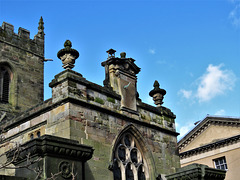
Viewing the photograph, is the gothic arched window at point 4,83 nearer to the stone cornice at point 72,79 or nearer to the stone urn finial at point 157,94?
the stone urn finial at point 157,94

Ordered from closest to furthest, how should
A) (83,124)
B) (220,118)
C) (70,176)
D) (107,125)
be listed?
(70,176) → (83,124) → (107,125) → (220,118)

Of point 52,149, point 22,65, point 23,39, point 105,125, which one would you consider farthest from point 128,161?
point 23,39

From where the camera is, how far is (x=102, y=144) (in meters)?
11.6

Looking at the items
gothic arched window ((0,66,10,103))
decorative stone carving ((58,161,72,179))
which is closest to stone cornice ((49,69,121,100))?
decorative stone carving ((58,161,72,179))

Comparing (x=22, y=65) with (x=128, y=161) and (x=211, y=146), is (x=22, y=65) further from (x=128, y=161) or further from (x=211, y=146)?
(x=211, y=146)

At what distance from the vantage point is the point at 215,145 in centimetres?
2680

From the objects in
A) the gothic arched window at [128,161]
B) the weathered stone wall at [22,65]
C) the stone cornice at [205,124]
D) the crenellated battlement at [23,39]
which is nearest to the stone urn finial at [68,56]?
the gothic arched window at [128,161]

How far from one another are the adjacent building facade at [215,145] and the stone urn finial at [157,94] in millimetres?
12276

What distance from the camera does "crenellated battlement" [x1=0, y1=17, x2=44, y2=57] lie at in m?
22.8

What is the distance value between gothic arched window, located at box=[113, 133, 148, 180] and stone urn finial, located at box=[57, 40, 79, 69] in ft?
10.1

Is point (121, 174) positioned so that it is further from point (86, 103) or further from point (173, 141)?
point (173, 141)

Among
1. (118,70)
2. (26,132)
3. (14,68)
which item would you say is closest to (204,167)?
(118,70)

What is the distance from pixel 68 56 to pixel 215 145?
708 inches

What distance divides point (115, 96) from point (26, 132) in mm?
3247
